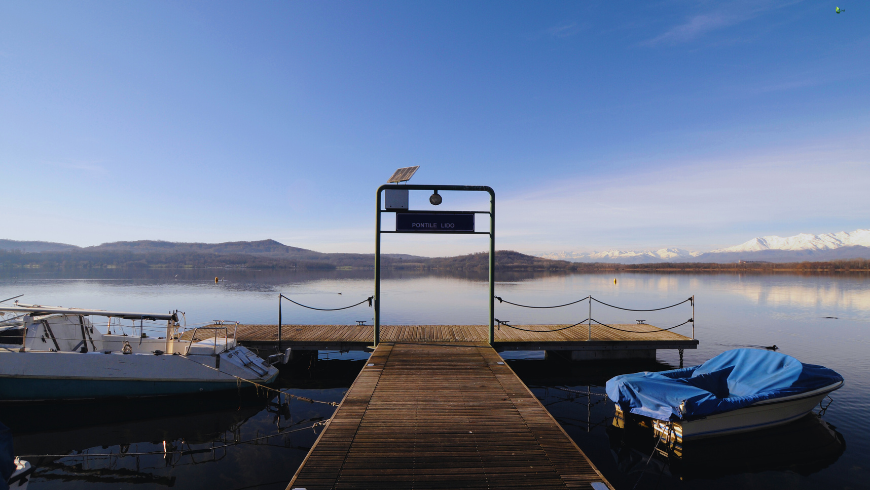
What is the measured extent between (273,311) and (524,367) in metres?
24.7

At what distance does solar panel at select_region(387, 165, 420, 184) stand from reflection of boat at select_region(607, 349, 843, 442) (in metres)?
8.32

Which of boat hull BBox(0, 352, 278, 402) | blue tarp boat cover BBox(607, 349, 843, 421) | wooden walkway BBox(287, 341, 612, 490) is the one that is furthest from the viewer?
boat hull BBox(0, 352, 278, 402)

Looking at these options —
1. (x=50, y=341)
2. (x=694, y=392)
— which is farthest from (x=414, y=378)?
(x=50, y=341)

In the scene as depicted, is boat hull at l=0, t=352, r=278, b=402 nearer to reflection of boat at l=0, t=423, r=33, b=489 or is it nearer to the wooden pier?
the wooden pier

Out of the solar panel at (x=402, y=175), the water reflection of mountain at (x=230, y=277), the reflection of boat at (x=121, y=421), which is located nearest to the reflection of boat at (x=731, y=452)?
the solar panel at (x=402, y=175)

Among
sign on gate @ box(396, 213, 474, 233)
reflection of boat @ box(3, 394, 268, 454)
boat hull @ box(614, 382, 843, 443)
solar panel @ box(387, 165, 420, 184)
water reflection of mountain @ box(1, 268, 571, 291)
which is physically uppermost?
solar panel @ box(387, 165, 420, 184)

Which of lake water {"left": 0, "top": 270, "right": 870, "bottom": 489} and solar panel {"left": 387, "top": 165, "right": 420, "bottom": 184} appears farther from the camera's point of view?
solar panel {"left": 387, "top": 165, "right": 420, "bottom": 184}

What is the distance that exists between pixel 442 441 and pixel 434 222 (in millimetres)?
7490

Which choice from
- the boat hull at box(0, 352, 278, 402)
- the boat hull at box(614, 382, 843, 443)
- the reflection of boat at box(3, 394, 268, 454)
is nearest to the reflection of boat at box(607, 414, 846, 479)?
the boat hull at box(614, 382, 843, 443)

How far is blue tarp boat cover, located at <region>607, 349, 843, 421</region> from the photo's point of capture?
8.49 metres

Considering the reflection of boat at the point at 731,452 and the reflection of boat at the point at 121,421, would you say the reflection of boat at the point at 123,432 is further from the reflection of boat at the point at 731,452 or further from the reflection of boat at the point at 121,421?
the reflection of boat at the point at 731,452

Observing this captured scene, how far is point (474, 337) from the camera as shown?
47.2 ft

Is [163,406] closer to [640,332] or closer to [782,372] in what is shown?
[782,372]

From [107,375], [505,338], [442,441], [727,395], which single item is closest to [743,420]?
[727,395]
